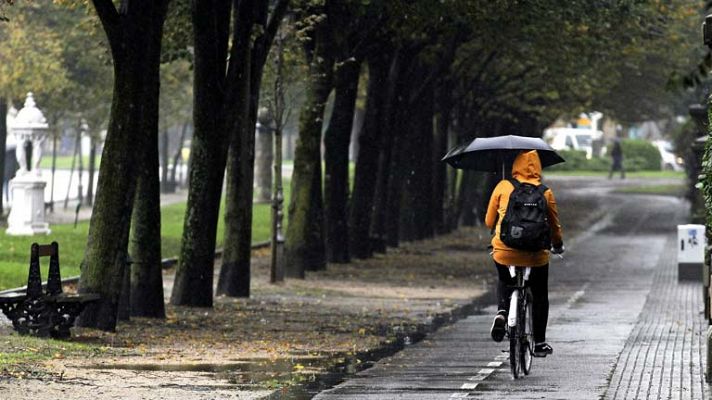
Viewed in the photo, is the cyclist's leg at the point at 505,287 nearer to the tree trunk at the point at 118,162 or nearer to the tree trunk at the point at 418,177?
the tree trunk at the point at 118,162

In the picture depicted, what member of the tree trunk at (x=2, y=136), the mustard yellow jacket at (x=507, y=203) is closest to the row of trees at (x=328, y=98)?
the mustard yellow jacket at (x=507, y=203)

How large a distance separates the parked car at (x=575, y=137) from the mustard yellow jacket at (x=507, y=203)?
91981 millimetres

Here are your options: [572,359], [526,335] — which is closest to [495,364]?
[572,359]

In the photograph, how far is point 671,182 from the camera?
82125mm

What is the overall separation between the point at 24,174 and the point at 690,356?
78.0 ft

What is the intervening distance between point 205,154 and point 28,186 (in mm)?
15226

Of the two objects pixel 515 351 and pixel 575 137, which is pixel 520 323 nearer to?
pixel 515 351

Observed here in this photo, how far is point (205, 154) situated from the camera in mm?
21922

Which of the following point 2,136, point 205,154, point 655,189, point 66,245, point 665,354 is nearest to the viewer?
point 665,354

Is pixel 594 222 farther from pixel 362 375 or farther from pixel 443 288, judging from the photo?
pixel 362 375

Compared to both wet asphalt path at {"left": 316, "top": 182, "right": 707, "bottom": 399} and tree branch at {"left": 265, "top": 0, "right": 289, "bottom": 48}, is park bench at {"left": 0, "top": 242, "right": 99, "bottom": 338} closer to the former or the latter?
wet asphalt path at {"left": 316, "top": 182, "right": 707, "bottom": 399}

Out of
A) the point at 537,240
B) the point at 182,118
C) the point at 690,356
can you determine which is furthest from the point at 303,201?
the point at 182,118

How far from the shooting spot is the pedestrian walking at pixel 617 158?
87.1 meters

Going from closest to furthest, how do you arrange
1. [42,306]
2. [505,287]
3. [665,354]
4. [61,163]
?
[505,287]
[665,354]
[42,306]
[61,163]
